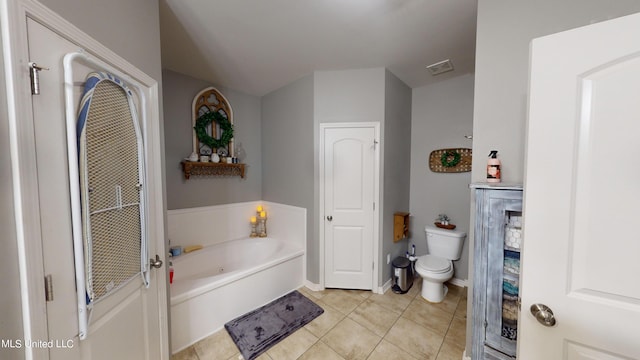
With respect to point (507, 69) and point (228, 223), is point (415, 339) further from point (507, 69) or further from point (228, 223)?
point (228, 223)

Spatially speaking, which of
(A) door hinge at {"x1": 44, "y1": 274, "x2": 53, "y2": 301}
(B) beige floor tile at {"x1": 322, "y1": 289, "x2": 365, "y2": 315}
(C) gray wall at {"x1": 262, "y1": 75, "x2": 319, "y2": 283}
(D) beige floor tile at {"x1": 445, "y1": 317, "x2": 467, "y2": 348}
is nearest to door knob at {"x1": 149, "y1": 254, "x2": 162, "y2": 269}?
(A) door hinge at {"x1": 44, "y1": 274, "x2": 53, "y2": 301}

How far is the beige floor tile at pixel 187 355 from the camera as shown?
1.60 m

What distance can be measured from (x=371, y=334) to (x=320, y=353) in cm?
49

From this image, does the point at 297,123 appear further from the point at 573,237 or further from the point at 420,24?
the point at 573,237

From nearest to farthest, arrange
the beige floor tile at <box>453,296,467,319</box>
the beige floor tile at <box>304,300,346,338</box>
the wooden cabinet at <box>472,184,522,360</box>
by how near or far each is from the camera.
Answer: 1. the wooden cabinet at <box>472,184,522,360</box>
2. the beige floor tile at <box>304,300,346,338</box>
3. the beige floor tile at <box>453,296,467,319</box>

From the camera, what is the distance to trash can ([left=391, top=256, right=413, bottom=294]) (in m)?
2.48

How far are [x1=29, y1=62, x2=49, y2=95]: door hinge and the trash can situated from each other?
295 cm

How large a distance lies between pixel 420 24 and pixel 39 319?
263 centimetres

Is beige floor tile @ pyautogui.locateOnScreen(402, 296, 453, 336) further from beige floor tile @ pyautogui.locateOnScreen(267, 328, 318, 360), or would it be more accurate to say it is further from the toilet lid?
beige floor tile @ pyautogui.locateOnScreen(267, 328, 318, 360)

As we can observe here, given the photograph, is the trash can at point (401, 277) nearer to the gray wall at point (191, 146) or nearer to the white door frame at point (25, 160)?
the gray wall at point (191, 146)

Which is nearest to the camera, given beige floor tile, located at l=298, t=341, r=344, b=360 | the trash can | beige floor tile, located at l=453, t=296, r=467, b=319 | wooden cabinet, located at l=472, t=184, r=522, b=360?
wooden cabinet, located at l=472, t=184, r=522, b=360

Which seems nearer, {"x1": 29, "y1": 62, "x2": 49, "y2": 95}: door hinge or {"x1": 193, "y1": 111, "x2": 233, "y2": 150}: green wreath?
{"x1": 29, "y1": 62, "x2": 49, "y2": 95}: door hinge

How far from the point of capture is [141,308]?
1186 millimetres

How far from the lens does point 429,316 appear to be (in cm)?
205
